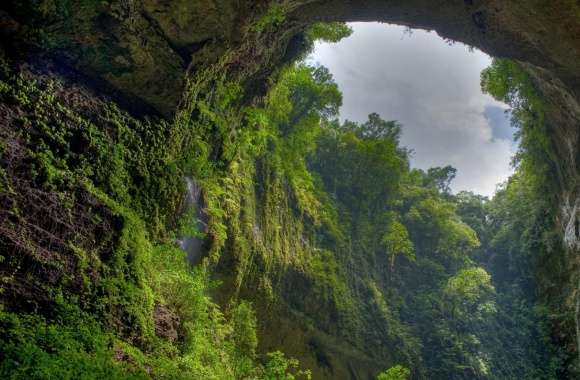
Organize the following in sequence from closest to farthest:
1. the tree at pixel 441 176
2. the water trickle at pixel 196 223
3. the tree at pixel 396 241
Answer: the water trickle at pixel 196 223
the tree at pixel 396 241
the tree at pixel 441 176

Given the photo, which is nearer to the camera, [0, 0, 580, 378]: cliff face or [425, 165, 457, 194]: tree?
[0, 0, 580, 378]: cliff face

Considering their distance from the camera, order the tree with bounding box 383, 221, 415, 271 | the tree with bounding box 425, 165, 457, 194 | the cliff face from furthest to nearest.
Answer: the tree with bounding box 425, 165, 457, 194 → the tree with bounding box 383, 221, 415, 271 → the cliff face

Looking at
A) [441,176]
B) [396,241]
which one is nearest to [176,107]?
[396,241]

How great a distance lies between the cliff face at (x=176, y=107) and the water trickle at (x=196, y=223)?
326 millimetres

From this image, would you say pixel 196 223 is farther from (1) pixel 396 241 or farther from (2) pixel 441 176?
(2) pixel 441 176

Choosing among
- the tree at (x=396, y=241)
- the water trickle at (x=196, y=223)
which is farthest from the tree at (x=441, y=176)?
the water trickle at (x=196, y=223)

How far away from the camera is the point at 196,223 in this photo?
9.97 metres

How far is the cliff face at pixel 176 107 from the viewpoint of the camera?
5.49 meters

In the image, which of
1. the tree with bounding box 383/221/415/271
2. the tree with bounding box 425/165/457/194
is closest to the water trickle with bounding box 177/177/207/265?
the tree with bounding box 383/221/415/271

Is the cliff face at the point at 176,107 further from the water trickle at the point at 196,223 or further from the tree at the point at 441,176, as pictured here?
the tree at the point at 441,176

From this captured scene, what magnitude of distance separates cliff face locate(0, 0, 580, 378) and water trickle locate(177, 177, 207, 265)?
0.33 m

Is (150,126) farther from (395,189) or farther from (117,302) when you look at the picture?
(395,189)

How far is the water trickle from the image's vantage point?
383 inches

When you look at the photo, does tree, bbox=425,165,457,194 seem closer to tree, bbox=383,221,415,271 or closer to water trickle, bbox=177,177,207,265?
tree, bbox=383,221,415,271
